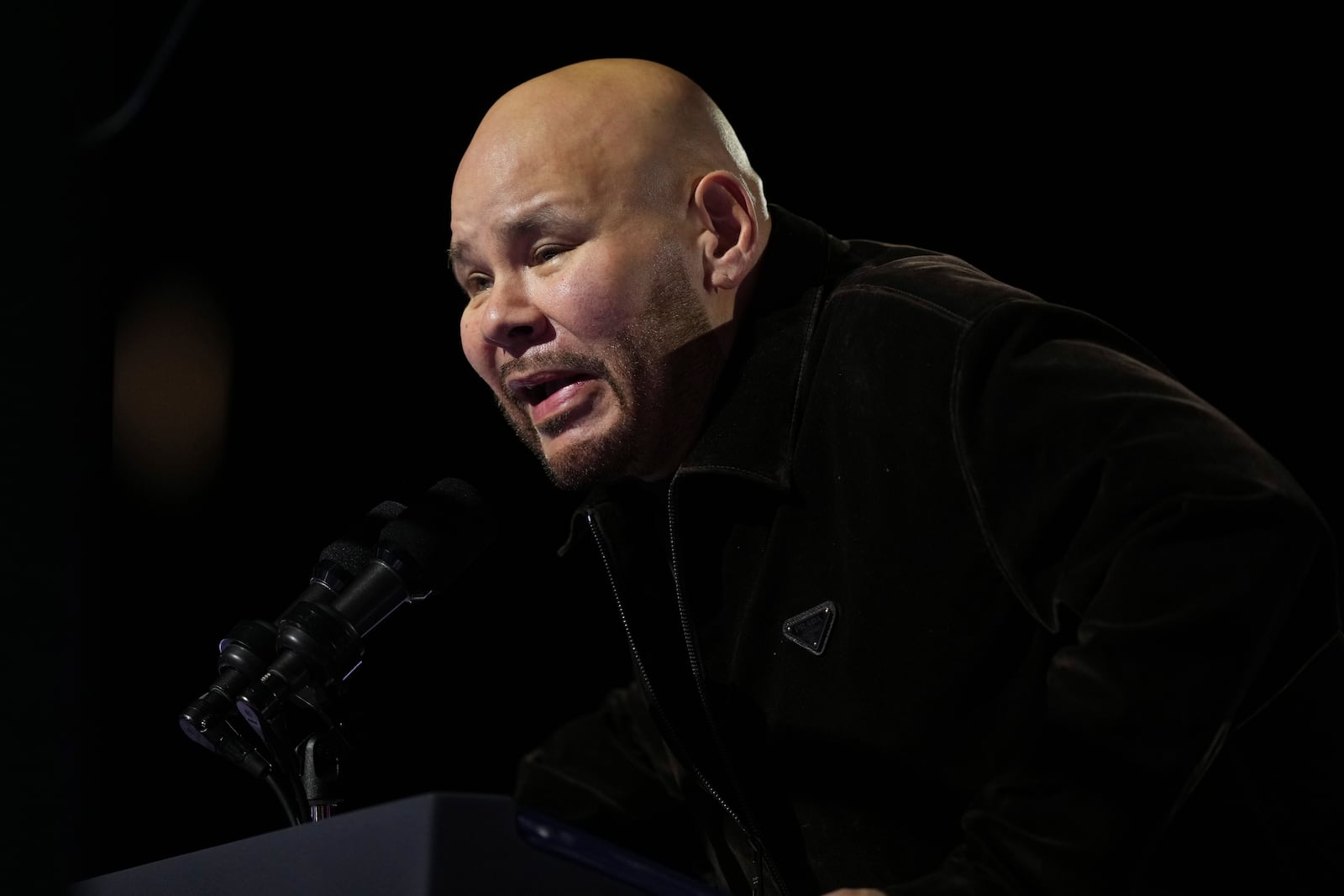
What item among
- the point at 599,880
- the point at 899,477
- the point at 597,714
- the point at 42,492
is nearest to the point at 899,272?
the point at 899,477

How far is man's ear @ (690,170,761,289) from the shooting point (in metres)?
1.93

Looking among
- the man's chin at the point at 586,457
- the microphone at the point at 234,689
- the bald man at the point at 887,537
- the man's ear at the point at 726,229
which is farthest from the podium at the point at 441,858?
the man's ear at the point at 726,229

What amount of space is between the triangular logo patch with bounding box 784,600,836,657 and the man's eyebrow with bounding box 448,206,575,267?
2.00 feet

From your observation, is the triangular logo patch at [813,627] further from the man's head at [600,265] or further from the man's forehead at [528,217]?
the man's forehead at [528,217]

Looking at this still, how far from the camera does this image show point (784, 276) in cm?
187

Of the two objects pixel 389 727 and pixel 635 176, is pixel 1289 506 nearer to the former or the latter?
pixel 635 176

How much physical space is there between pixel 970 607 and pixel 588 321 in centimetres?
65

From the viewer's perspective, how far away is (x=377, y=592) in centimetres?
144

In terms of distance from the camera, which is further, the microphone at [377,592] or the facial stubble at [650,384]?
the facial stubble at [650,384]

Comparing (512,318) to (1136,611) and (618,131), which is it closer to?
(618,131)

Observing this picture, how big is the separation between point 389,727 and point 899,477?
59.7 inches

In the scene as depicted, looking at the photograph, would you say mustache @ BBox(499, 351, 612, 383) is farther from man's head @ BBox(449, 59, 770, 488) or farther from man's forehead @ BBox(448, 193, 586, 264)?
man's forehead @ BBox(448, 193, 586, 264)

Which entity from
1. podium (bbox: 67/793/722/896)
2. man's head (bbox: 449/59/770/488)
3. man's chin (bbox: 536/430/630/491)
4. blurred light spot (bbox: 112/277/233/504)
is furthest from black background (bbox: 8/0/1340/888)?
podium (bbox: 67/793/722/896)

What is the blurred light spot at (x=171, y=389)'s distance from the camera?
8.66ft
